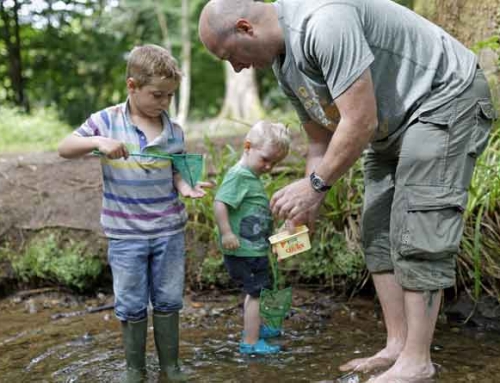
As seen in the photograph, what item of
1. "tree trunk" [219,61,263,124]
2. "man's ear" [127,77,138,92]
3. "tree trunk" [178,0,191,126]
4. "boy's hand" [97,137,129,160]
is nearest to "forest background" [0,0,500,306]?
"man's ear" [127,77,138,92]

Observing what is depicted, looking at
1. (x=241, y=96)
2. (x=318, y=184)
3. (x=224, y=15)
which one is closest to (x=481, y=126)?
(x=318, y=184)

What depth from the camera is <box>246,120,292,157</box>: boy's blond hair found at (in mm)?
3146

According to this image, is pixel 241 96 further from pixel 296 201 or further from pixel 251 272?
pixel 296 201

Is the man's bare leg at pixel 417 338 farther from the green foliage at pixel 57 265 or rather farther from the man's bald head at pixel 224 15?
the green foliage at pixel 57 265

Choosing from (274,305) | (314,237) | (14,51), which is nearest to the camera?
(274,305)

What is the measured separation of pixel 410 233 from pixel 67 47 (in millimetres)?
9247

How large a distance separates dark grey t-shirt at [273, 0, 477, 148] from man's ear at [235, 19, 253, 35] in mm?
120

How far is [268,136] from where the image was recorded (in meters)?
3.15

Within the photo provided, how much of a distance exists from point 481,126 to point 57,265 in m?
2.79

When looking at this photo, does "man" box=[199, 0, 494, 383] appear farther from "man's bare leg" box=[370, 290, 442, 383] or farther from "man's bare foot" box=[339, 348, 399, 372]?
"man's bare foot" box=[339, 348, 399, 372]

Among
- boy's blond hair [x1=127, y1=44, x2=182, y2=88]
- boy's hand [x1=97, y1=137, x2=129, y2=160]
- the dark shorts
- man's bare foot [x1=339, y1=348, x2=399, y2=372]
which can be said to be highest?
boy's blond hair [x1=127, y1=44, x2=182, y2=88]

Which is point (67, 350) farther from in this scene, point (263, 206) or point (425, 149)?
point (425, 149)

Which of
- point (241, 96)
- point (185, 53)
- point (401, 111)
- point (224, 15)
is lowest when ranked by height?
point (401, 111)

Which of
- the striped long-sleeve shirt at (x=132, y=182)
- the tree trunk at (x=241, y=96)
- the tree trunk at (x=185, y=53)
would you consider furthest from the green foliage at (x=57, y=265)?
the tree trunk at (x=185, y=53)
